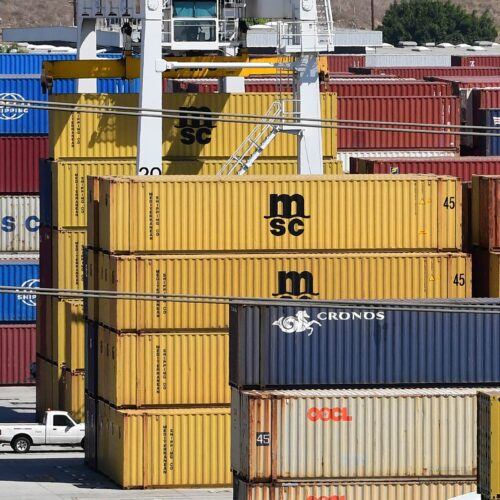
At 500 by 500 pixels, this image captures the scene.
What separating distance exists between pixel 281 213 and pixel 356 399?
24.1 ft

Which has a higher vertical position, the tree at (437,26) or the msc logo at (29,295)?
the tree at (437,26)

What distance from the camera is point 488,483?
24.5 meters

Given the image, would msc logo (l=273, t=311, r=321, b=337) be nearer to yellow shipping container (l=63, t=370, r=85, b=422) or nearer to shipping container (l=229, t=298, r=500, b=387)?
shipping container (l=229, t=298, r=500, b=387)

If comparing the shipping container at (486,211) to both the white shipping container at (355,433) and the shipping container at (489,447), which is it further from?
the shipping container at (489,447)

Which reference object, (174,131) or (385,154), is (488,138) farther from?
(174,131)

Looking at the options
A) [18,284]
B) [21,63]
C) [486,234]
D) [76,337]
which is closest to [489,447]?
[486,234]

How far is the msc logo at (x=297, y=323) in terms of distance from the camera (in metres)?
32.8

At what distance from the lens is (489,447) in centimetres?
2467

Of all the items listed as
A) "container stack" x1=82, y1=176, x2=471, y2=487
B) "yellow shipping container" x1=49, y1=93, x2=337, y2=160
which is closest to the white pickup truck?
"yellow shipping container" x1=49, y1=93, x2=337, y2=160

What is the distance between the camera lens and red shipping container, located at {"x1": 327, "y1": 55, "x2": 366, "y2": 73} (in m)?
103

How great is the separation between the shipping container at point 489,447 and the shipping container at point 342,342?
7.80m

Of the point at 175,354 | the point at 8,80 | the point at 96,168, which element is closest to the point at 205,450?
the point at 175,354

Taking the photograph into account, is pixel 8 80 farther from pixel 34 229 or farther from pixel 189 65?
pixel 189 65

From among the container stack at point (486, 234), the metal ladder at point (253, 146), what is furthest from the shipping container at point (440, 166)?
the container stack at point (486, 234)
